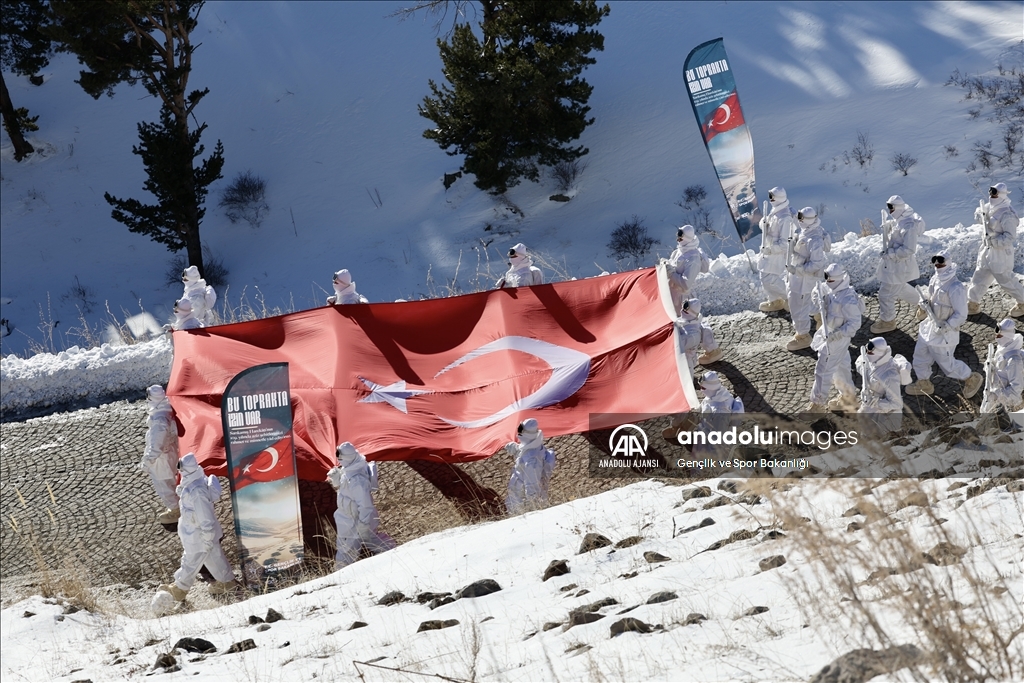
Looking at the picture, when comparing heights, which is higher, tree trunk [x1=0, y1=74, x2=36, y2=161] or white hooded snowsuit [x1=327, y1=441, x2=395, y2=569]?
tree trunk [x1=0, y1=74, x2=36, y2=161]

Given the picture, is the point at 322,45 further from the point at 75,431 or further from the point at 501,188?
the point at 75,431

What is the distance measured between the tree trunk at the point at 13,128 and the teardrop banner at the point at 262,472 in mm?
23167

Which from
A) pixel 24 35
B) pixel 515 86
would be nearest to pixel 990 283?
pixel 515 86

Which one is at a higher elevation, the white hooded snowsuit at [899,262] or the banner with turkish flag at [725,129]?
the banner with turkish flag at [725,129]

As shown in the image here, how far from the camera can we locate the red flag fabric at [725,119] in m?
15.0

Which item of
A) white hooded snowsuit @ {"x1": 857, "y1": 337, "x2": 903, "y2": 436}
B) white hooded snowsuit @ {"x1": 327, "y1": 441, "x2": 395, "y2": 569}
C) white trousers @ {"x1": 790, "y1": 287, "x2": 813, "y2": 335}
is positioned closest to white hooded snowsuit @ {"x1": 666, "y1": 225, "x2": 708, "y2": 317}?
white trousers @ {"x1": 790, "y1": 287, "x2": 813, "y2": 335}

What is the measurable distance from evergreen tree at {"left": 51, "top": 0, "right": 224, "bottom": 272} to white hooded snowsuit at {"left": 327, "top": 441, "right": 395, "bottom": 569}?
51.4ft

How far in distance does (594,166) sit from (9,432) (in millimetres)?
15077

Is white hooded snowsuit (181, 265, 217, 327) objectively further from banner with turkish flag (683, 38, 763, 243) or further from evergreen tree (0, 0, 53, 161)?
evergreen tree (0, 0, 53, 161)

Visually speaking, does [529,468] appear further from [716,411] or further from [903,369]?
[903,369]

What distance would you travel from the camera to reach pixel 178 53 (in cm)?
2419

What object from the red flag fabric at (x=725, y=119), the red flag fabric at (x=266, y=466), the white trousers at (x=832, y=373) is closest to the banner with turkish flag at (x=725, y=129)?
the red flag fabric at (x=725, y=119)

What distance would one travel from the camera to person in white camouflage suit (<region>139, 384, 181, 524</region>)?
11.9 metres

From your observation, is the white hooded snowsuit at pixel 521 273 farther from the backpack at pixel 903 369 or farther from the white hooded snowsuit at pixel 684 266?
the backpack at pixel 903 369
